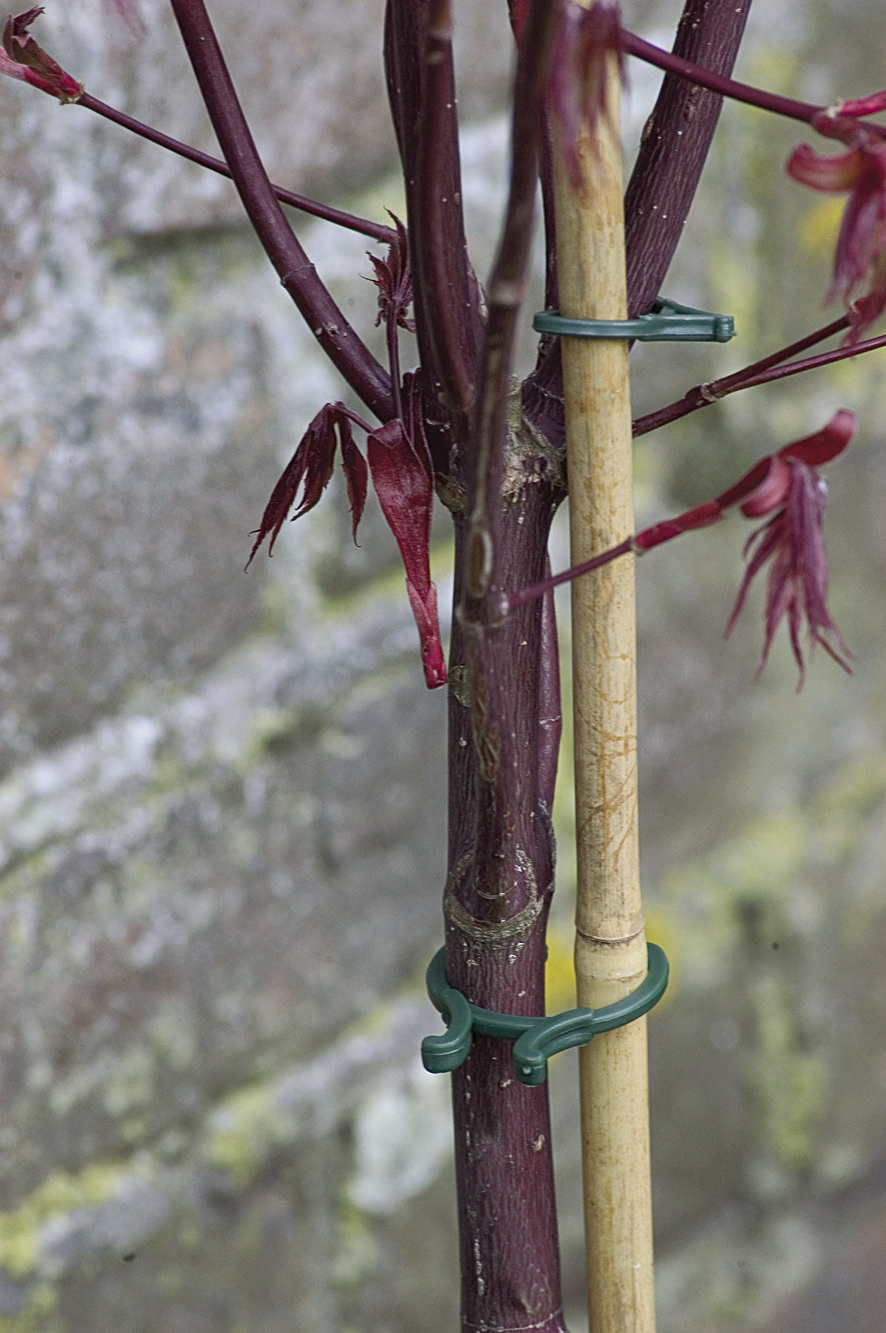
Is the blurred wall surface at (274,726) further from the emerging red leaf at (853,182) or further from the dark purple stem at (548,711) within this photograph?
the emerging red leaf at (853,182)

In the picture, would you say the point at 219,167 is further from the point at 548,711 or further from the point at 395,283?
the point at 548,711

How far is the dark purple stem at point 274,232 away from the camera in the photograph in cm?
32

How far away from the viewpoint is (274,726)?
2.25 ft

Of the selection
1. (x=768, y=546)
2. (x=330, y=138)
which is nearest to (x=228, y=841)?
(x=330, y=138)

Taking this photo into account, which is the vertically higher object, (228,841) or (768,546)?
(228,841)

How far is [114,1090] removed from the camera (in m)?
0.67

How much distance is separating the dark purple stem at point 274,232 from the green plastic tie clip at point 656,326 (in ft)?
0.15

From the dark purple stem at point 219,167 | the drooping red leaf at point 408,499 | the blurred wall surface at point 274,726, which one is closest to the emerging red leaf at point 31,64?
the dark purple stem at point 219,167

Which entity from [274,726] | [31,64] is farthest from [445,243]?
[274,726]

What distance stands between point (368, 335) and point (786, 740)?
0.41 meters

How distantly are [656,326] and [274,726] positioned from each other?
16.2 inches

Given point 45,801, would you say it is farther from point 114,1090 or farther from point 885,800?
Answer: point 885,800

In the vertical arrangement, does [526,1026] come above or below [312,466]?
below

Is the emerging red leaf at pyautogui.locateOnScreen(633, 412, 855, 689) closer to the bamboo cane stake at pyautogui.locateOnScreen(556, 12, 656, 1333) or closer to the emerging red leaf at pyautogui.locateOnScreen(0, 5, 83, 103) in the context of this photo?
the bamboo cane stake at pyautogui.locateOnScreen(556, 12, 656, 1333)
